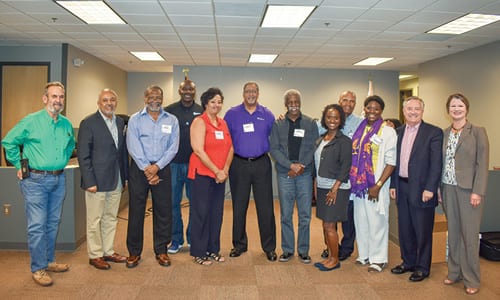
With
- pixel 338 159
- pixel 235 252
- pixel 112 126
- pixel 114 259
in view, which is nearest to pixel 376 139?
pixel 338 159

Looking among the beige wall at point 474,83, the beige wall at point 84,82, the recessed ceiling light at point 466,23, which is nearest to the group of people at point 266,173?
the recessed ceiling light at point 466,23

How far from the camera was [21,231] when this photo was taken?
3967mm

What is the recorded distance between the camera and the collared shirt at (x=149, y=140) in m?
3.38

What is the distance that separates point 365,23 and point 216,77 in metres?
5.14

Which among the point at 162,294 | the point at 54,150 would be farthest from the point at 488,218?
the point at 54,150

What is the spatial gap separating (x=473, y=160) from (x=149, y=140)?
105 inches

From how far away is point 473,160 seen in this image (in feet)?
9.69

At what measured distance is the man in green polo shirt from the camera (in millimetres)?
3078

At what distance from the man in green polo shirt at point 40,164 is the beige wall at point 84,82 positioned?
4391 mm

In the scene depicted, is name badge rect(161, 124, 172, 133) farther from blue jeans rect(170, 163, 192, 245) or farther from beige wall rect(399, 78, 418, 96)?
beige wall rect(399, 78, 418, 96)

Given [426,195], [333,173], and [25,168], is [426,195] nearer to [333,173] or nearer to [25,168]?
[333,173]

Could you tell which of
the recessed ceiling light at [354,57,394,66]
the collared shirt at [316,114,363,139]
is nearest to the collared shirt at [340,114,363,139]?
the collared shirt at [316,114,363,139]

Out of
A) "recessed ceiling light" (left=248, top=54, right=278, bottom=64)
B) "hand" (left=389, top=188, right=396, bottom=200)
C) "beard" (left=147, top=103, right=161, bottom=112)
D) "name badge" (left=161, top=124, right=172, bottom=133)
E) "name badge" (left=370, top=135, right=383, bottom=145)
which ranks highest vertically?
"recessed ceiling light" (left=248, top=54, right=278, bottom=64)

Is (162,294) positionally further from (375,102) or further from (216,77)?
(216,77)
